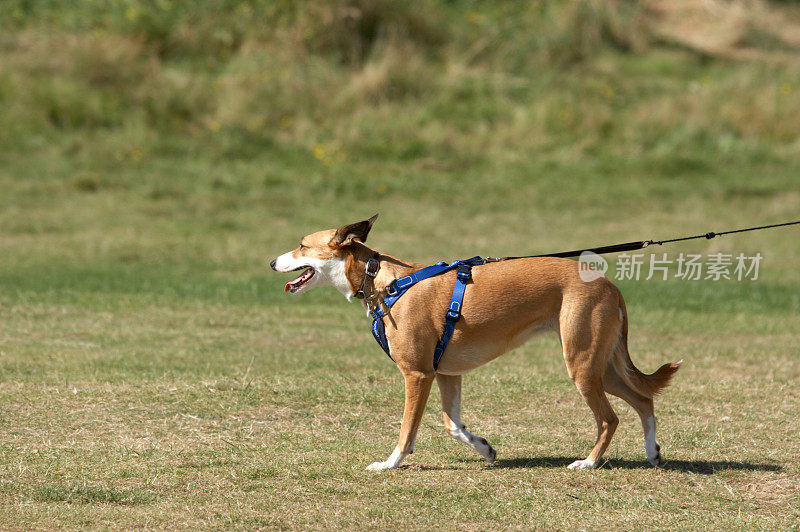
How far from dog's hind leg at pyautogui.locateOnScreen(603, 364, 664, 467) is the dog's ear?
1.87 metres

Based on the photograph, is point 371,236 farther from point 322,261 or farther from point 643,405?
point 643,405

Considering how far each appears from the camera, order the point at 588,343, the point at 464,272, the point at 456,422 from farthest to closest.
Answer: the point at 456,422
the point at 464,272
the point at 588,343

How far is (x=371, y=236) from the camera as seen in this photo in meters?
17.3

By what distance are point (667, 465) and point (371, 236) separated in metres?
10.9

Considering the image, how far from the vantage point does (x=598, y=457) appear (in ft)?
21.9

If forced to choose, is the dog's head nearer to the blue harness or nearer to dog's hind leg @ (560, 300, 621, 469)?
the blue harness

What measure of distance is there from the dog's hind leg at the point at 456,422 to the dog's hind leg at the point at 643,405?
2.99ft

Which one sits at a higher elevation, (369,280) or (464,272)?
(464,272)

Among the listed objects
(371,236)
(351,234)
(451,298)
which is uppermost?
(371,236)

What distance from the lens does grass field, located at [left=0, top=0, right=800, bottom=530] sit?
641 centimetres

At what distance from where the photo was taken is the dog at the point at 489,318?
6523 mm

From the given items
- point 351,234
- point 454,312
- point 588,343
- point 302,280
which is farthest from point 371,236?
point 588,343

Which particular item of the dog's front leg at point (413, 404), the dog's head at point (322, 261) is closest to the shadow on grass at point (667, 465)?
the dog's front leg at point (413, 404)

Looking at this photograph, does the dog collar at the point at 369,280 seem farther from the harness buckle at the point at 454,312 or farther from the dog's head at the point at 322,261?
the harness buckle at the point at 454,312
